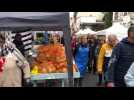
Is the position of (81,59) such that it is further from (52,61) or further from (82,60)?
(52,61)

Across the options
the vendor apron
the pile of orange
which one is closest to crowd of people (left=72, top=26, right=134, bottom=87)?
the vendor apron

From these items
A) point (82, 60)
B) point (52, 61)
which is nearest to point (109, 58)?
point (52, 61)

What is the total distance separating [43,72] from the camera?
465 cm

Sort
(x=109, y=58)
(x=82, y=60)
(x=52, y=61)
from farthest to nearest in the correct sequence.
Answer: (x=82, y=60), (x=109, y=58), (x=52, y=61)

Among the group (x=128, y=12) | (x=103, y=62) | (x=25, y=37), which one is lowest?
(x=103, y=62)

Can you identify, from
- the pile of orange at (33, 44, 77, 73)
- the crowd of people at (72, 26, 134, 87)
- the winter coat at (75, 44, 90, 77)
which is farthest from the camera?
the winter coat at (75, 44, 90, 77)

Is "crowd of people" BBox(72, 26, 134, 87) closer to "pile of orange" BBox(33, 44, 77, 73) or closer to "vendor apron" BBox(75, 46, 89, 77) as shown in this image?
"vendor apron" BBox(75, 46, 89, 77)

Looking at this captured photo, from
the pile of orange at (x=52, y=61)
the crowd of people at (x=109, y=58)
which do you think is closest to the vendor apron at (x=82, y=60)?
the crowd of people at (x=109, y=58)

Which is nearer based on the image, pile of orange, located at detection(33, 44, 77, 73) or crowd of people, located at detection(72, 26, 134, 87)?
crowd of people, located at detection(72, 26, 134, 87)

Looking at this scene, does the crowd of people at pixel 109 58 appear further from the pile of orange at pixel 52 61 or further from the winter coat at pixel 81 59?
the pile of orange at pixel 52 61

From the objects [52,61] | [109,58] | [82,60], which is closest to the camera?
[52,61]
